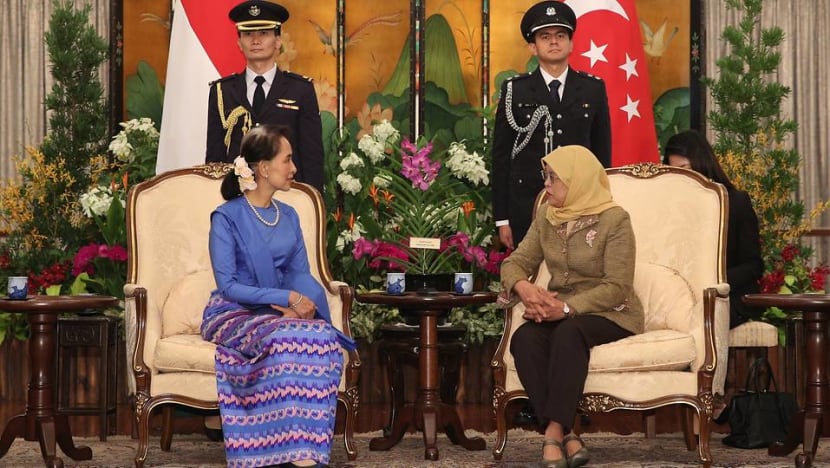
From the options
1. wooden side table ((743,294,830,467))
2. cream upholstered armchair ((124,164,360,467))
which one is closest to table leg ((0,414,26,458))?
cream upholstered armchair ((124,164,360,467))

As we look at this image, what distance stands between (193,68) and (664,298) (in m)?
3.06

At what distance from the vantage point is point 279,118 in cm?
518

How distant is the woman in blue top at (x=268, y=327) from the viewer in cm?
390

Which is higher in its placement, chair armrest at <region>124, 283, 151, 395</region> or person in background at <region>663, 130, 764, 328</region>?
person in background at <region>663, 130, 764, 328</region>

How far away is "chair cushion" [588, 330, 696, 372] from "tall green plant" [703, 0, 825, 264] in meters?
2.18

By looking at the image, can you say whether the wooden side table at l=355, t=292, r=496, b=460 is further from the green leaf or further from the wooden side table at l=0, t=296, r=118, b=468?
the green leaf

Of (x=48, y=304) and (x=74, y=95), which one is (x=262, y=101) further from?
(x=74, y=95)

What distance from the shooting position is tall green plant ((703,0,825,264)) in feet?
21.0

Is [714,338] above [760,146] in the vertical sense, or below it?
below

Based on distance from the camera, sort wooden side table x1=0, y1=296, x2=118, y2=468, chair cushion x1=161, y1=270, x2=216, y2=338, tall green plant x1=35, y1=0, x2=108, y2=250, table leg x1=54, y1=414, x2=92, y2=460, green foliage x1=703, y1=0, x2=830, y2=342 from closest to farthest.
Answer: wooden side table x1=0, y1=296, x2=118, y2=468
table leg x1=54, y1=414, x2=92, y2=460
chair cushion x1=161, y1=270, x2=216, y2=338
green foliage x1=703, y1=0, x2=830, y2=342
tall green plant x1=35, y1=0, x2=108, y2=250

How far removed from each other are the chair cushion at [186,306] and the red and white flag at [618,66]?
9.03ft

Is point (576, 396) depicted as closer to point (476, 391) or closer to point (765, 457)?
point (765, 457)

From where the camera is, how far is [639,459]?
4.48 m

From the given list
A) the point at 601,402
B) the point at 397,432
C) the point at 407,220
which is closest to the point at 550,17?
the point at 407,220
